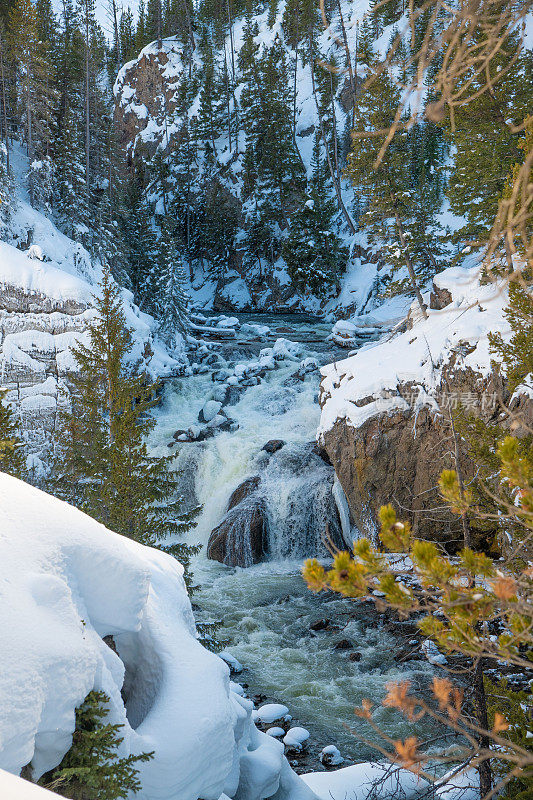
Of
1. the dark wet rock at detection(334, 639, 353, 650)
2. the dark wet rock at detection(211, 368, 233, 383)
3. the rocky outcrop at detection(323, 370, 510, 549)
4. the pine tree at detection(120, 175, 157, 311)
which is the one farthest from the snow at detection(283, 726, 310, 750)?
the pine tree at detection(120, 175, 157, 311)

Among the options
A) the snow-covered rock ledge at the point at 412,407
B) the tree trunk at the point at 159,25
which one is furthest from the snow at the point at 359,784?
the tree trunk at the point at 159,25

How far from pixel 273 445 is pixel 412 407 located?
5699mm

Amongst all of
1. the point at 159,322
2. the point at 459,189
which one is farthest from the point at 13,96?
the point at 459,189

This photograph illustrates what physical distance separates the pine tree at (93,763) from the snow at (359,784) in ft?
14.3

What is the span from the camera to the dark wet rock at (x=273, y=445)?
741 inches

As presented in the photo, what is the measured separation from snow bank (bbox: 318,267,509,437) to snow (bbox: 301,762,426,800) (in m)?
8.61

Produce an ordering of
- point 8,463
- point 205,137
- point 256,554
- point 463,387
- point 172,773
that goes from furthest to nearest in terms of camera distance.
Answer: point 205,137
point 256,554
point 463,387
point 8,463
point 172,773

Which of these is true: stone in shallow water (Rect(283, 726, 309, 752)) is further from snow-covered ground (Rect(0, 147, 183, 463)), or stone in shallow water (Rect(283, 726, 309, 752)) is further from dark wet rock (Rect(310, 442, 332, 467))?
snow-covered ground (Rect(0, 147, 183, 463))

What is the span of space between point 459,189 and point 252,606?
49.0 feet

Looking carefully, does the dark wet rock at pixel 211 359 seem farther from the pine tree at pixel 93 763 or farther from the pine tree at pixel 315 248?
the pine tree at pixel 93 763

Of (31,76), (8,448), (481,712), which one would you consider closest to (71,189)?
(31,76)

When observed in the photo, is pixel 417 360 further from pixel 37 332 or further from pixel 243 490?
pixel 37 332

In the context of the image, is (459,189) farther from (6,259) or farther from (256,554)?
(6,259)

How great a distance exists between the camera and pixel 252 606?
14.0 m
